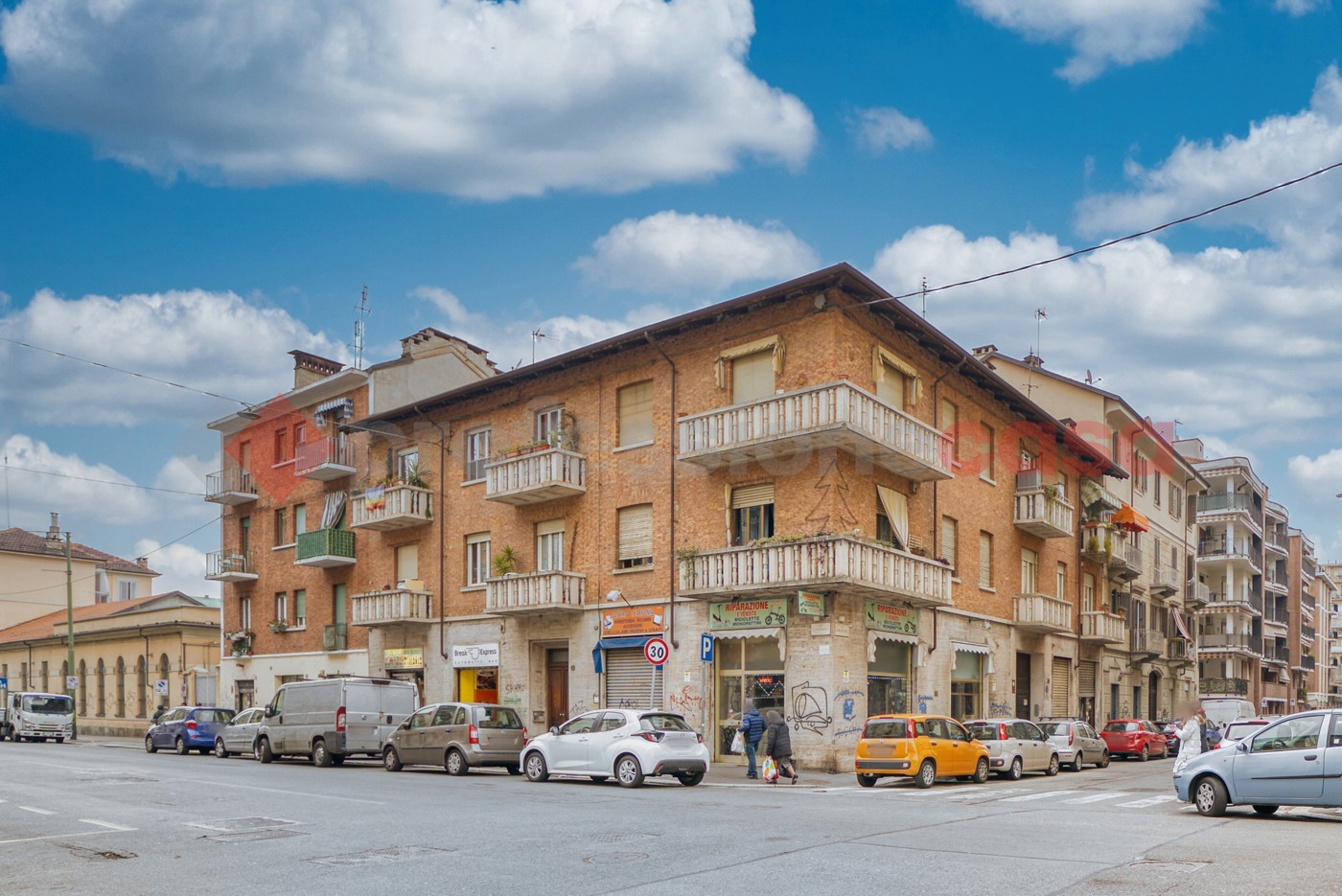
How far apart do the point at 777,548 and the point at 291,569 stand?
21.9m

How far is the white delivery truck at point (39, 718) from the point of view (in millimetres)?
45531

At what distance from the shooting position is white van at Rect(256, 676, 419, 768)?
28.2 m

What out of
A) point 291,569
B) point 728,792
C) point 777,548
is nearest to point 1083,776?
point 777,548

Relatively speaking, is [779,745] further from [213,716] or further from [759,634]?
[213,716]

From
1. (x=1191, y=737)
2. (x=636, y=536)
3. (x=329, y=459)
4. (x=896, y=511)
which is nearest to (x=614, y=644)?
(x=636, y=536)

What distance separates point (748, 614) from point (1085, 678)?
19.6 m

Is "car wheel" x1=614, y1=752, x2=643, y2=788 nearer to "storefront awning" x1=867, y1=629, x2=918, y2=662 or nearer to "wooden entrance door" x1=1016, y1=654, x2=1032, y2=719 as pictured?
"storefront awning" x1=867, y1=629, x2=918, y2=662

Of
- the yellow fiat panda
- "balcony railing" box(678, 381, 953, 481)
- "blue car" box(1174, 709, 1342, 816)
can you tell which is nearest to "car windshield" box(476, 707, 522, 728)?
"balcony railing" box(678, 381, 953, 481)

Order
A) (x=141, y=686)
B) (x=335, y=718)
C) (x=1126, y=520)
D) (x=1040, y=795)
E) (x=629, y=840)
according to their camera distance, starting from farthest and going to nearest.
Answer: (x=141, y=686), (x=1126, y=520), (x=335, y=718), (x=1040, y=795), (x=629, y=840)


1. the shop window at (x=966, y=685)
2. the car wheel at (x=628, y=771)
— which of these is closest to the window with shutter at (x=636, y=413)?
Answer: the shop window at (x=966, y=685)

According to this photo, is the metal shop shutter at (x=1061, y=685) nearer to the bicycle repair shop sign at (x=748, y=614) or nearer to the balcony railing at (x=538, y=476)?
the bicycle repair shop sign at (x=748, y=614)

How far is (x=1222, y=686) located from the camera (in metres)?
62.5

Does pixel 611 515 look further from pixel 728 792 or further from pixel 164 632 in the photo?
pixel 164 632

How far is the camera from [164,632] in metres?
49.4
